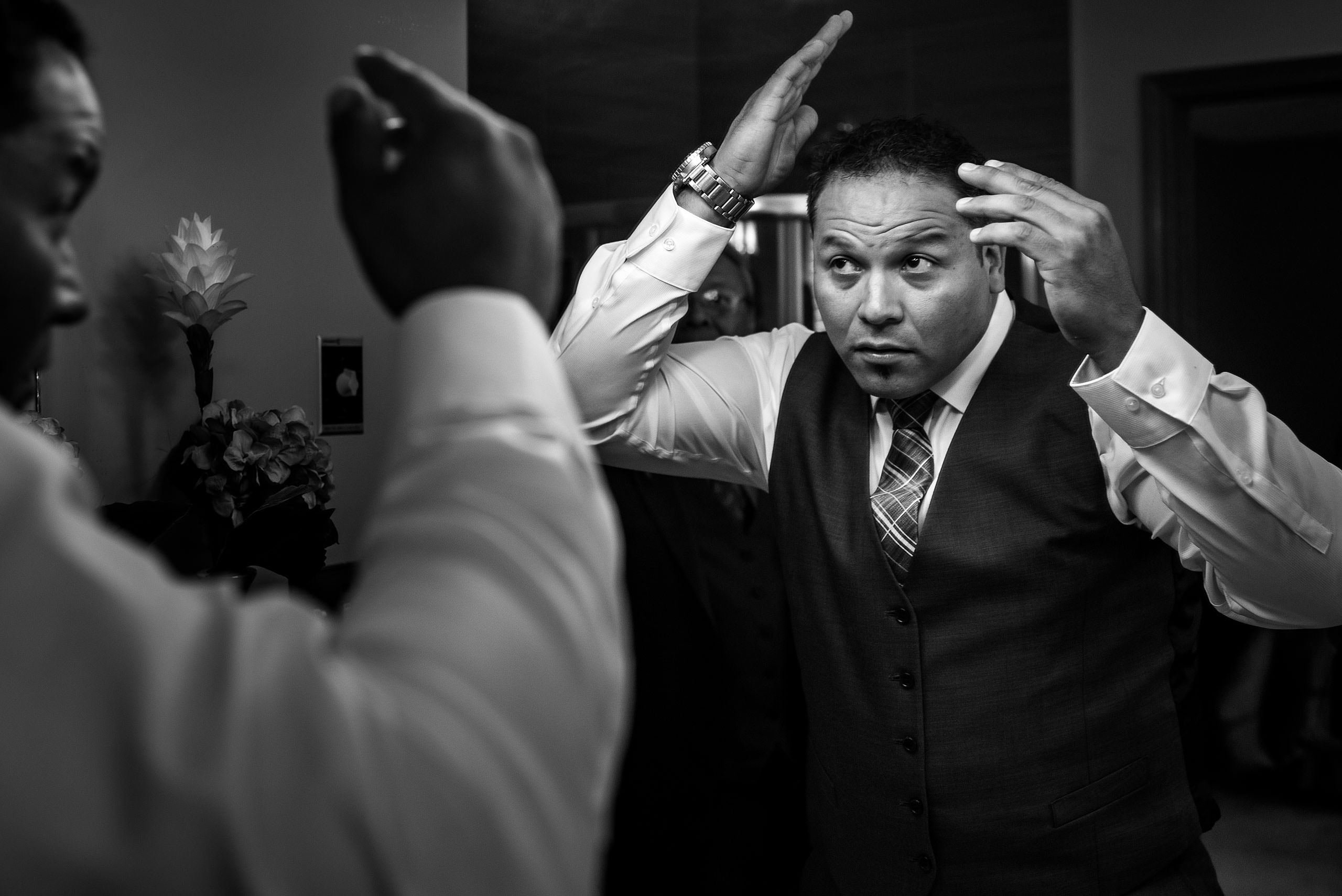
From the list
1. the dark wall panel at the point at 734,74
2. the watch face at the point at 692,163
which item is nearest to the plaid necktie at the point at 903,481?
the watch face at the point at 692,163

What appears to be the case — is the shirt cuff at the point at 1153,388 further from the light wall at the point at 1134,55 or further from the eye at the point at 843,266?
the light wall at the point at 1134,55

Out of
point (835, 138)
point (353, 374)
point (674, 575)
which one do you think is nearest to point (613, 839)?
point (674, 575)

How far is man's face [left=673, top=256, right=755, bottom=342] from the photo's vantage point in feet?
7.70

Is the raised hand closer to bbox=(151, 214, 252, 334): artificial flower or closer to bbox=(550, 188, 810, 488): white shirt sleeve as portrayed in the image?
bbox=(550, 188, 810, 488): white shirt sleeve

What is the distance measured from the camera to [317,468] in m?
1.73

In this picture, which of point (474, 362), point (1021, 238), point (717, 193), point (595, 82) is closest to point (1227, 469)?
point (1021, 238)

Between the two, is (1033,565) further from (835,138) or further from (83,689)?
(83,689)

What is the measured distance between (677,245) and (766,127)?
0.60ft

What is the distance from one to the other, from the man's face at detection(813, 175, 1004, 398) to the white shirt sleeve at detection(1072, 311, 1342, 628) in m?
0.21

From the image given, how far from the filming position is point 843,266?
1362mm

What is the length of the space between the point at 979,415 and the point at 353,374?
1.20 meters

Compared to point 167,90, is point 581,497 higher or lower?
lower

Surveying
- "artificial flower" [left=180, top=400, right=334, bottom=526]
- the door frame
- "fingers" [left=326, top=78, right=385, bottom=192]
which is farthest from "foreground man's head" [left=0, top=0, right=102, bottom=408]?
the door frame

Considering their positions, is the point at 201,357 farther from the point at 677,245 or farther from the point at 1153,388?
the point at 1153,388
